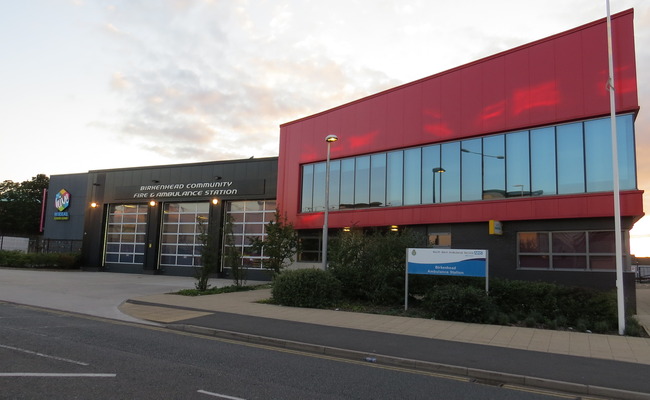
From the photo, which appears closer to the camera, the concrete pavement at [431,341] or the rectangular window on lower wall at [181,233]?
the concrete pavement at [431,341]

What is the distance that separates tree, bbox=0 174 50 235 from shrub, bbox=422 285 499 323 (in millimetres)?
77040

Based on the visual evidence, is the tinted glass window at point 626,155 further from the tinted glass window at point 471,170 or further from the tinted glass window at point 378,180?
the tinted glass window at point 378,180

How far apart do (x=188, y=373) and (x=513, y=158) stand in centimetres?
1521

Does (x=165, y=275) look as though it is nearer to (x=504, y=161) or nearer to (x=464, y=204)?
(x=464, y=204)

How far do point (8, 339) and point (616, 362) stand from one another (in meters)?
11.5

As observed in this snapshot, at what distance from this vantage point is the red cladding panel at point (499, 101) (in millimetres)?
15766

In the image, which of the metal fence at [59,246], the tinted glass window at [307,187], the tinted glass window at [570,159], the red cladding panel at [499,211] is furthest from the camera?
the metal fence at [59,246]

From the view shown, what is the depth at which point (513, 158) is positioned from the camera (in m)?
17.7

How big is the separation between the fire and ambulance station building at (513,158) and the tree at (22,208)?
6957cm

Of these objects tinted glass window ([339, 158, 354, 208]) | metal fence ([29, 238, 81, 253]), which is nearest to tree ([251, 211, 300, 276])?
tinted glass window ([339, 158, 354, 208])

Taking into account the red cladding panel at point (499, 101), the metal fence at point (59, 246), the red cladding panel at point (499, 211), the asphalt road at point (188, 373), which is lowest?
the asphalt road at point (188, 373)

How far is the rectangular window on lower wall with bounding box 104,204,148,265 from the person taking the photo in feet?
112

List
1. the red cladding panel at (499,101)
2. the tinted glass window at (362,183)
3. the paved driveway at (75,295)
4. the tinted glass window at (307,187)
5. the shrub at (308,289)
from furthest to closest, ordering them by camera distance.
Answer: the tinted glass window at (307,187) → the tinted glass window at (362,183) → the red cladding panel at (499,101) → the shrub at (308,289) → the paved driveway at (75,295)

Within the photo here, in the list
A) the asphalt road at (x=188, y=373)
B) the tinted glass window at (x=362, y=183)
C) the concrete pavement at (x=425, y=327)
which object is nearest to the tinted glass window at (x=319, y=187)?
the tinted glass window at (x=362, y=183)
